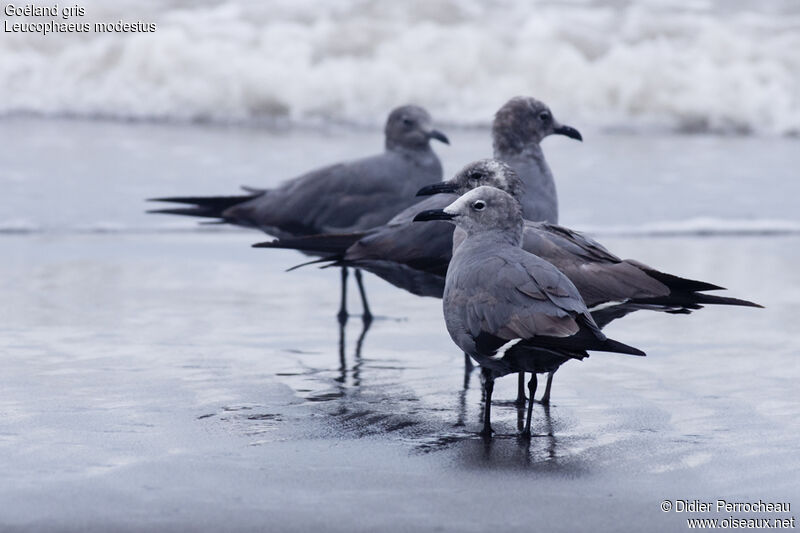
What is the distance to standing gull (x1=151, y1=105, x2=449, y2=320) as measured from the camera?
7738 mm

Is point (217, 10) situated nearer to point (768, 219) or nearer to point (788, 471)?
point (768, 219)

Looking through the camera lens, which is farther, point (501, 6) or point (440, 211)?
point (501, 6)

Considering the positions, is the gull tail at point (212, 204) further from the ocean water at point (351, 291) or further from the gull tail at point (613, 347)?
the gull tail at point (613, 347)

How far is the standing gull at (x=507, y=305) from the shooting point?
4.37 m

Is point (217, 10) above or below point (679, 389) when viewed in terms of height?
above

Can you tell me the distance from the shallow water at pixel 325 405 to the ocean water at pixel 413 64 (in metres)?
7.03

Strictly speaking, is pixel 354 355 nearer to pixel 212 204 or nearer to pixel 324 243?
pixel 324 243

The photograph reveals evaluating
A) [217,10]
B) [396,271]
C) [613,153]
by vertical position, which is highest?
[217,10]

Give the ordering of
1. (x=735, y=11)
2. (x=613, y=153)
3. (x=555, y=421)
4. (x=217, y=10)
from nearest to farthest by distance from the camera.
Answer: (x=555, y=421) < (x=613, y=153) < (x=217, y=10) < (x=735, y=11)

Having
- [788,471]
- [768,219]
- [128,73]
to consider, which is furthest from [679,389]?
[128,73]

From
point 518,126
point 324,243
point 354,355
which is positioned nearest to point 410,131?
point 518,126

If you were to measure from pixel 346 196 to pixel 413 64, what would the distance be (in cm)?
1037

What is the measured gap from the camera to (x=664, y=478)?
4.22m

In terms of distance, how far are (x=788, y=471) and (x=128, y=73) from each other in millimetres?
13712
